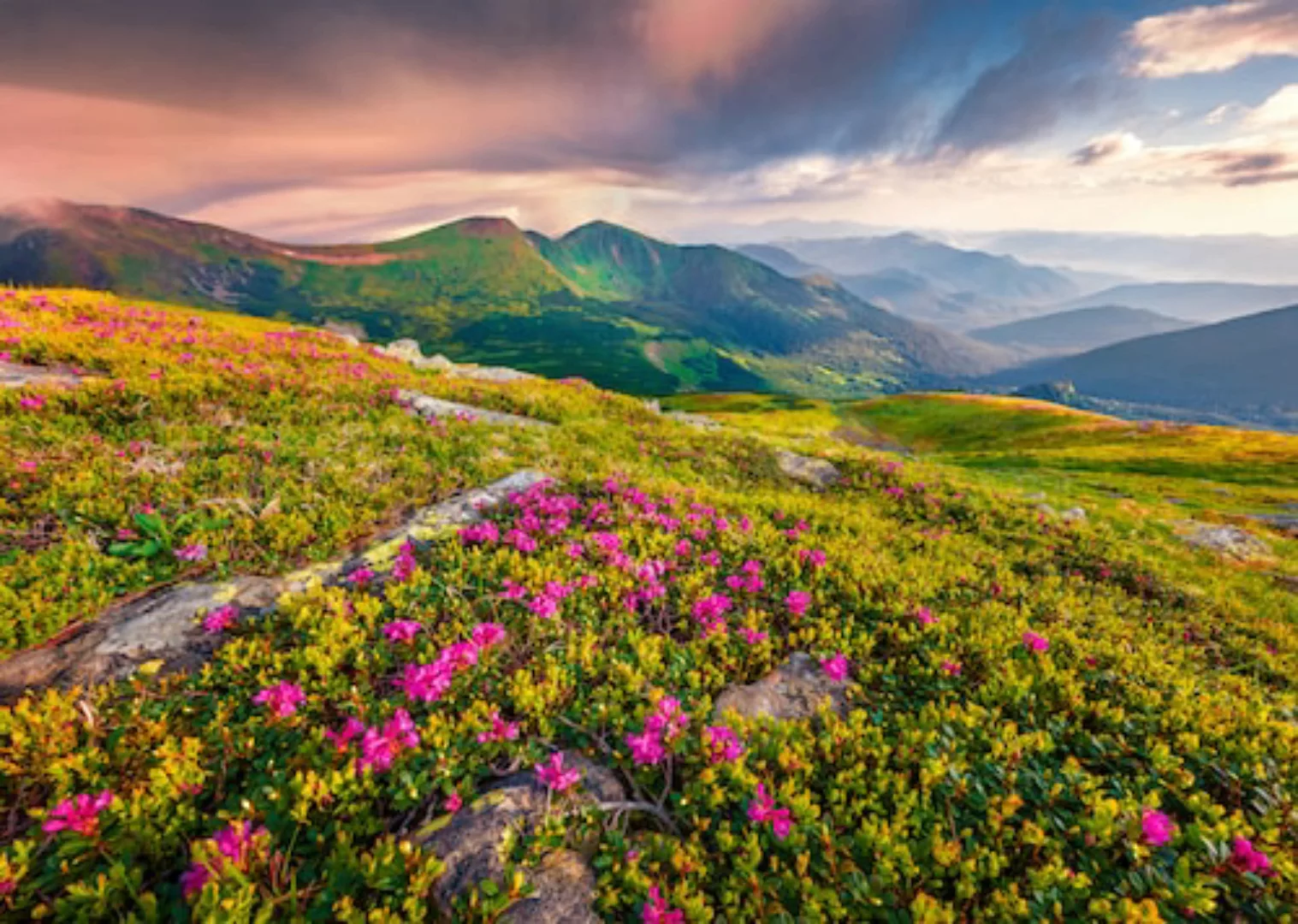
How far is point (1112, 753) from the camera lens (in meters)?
4.99

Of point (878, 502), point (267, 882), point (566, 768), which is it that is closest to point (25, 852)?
point (267, 882)

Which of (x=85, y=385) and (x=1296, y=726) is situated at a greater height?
(x=85, y=385)

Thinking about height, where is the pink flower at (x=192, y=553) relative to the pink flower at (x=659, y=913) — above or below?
above

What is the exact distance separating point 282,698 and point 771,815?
4.15 metres

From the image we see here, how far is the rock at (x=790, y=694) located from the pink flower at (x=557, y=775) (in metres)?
1.60

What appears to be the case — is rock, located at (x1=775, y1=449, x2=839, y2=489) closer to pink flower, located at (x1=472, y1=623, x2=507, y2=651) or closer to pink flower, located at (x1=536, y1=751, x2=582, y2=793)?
pink flower, located at (x1=472, y1=623, x2=507, y2=651)

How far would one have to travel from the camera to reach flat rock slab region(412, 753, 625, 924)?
344 cm

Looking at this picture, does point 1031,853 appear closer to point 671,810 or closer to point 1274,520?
point 671,810

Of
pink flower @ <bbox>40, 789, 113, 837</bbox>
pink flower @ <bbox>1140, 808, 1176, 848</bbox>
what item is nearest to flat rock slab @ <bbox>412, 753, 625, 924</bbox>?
pink flower @ <bbox>40, 789, 113, 837</bbox>

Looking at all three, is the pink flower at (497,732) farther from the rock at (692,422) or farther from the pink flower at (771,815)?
the rock at (692,422)

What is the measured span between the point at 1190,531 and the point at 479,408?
29808 mm

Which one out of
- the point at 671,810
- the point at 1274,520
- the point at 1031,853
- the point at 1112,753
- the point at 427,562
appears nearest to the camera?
the point at 1031,853

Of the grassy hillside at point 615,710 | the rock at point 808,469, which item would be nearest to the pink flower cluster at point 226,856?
the grassy hillside at point 615,710

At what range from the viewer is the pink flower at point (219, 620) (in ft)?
18.0
